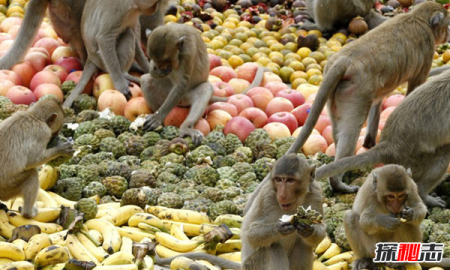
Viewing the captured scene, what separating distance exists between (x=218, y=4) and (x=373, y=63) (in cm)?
658

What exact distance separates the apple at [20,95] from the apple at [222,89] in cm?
226

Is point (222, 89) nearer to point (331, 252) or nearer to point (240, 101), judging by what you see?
→ point (240, 101)

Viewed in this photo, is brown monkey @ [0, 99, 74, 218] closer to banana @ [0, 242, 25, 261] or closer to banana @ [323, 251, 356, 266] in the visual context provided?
banana @ [0, 242, 25, 261]

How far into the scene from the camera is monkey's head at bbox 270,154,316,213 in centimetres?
387

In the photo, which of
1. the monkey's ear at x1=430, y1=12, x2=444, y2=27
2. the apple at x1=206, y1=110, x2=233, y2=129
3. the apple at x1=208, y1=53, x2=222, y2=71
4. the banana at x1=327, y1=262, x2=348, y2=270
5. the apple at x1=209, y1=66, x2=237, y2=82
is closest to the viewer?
the banana at x1=327, y1=262, x2=348, y2=270

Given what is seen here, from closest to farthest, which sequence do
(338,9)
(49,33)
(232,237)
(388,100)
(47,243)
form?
(47,243), (232,237), (388,100), (49,33), (338,9)

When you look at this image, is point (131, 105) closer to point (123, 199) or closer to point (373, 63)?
point (123, 199)

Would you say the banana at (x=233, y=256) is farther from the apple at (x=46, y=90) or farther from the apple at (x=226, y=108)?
the apple at (x=46, y=90)

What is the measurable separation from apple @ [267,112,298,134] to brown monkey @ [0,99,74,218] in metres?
2.96

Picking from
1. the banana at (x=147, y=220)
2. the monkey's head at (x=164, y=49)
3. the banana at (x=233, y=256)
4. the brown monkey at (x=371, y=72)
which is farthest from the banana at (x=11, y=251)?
the monkey's head at (x=164, y=49)

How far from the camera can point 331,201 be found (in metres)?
5.88

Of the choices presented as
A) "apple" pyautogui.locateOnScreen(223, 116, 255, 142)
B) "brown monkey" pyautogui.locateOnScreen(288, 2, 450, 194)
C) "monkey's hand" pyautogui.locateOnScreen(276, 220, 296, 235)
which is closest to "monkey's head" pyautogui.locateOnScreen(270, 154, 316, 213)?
"monkey's hand" pyautogui.locateOnScreen(276, 220, 296, 235)

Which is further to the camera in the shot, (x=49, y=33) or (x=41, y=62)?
(x=49, y=33)

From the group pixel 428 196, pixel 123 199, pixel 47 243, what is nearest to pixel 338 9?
pixel 428 196
